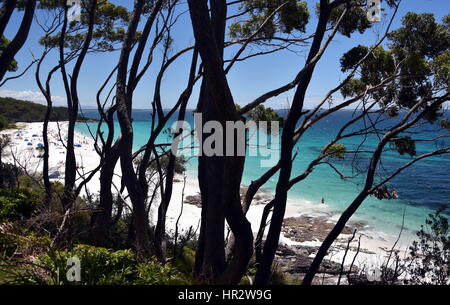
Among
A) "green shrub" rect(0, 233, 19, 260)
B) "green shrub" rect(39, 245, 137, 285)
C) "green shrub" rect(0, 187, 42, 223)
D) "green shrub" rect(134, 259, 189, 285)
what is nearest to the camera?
"green shrub" rect(39, 245, 137, 285)

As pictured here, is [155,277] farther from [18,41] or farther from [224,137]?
[18,41]

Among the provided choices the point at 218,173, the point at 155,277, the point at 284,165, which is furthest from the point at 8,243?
the point at 284,165

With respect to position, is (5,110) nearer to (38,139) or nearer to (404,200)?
(38,139)

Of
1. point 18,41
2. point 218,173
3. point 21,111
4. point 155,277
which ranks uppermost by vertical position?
point 21,111

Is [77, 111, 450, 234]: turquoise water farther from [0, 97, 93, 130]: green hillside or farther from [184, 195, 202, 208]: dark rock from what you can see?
[0, 97, 93, 130]: green hillside

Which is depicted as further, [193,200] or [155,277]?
[193,200]

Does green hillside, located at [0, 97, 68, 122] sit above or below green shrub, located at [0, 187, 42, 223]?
above

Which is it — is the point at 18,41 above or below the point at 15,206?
above

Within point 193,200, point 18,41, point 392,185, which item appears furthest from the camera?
point 392,185

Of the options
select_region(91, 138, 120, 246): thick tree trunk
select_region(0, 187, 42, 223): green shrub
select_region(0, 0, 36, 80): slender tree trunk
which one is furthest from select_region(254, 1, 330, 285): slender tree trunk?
select_region(0, 187, 42, 223): green shrub

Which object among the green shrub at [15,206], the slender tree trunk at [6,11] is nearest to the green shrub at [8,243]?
the green shrub at [15,206]

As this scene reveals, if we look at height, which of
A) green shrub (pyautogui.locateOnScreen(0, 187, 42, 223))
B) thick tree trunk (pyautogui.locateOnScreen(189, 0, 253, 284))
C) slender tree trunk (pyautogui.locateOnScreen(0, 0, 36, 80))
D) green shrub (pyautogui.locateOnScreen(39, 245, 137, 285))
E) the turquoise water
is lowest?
the turquoise water

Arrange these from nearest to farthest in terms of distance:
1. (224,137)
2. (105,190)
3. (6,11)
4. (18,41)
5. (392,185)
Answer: (224,137), (6,11), (18,41), (105,190), (392,185)

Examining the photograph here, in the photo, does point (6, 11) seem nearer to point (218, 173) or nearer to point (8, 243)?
point (8, 243)
